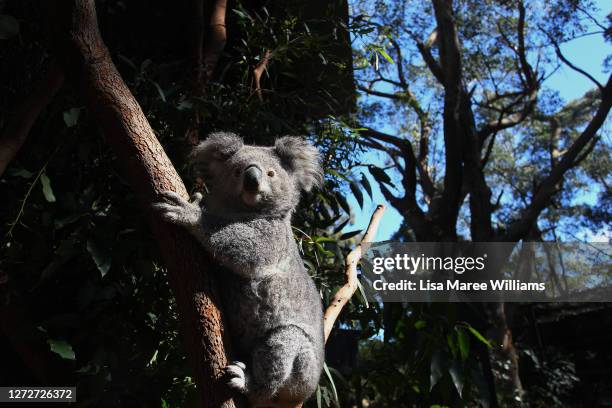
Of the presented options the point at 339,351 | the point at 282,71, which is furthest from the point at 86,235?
the point at 339,351

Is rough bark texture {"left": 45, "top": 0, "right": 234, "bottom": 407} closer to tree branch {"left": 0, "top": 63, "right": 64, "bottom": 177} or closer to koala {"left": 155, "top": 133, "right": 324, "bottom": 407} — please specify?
koala {"left": 155, "top": 133, "right": 324, "bottom": 407}

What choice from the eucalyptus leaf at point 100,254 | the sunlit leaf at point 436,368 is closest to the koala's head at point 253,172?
the eucalyptus leaf at point 100,254

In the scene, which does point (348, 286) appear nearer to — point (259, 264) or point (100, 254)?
point (259, 264)

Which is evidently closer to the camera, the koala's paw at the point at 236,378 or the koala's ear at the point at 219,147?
the koala's paw at the point at 236,378

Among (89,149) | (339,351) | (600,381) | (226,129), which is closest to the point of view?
(89,149)

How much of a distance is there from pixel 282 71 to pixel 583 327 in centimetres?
688

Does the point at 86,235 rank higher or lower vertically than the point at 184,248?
higher

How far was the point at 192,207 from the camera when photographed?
68.2 inches

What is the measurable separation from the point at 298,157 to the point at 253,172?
0.34 meters

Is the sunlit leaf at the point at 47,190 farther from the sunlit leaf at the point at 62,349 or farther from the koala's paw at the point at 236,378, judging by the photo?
the koala's paw at the point at 236,378

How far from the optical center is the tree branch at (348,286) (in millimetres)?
2176

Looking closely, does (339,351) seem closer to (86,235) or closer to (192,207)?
(86,235)

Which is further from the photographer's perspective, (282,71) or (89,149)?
(282,71)

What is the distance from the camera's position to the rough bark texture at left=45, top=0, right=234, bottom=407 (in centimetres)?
153
